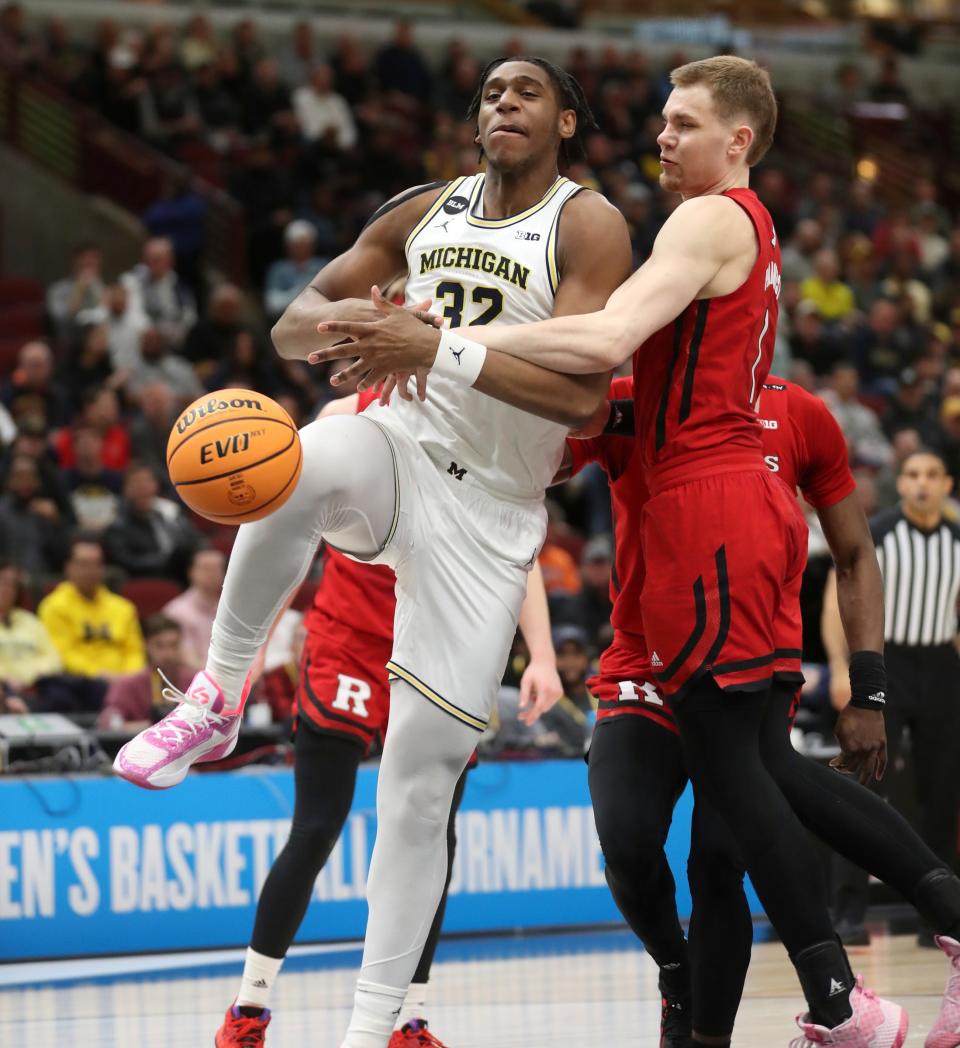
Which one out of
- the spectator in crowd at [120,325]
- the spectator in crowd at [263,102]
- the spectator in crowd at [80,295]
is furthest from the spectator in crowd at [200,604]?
the spectator in crowd at [263,102]

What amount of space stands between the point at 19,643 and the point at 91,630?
1.90ft

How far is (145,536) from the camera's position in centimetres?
1138

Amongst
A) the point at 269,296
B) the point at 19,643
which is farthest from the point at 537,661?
the point at 269,296

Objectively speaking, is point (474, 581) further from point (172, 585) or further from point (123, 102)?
point (123, 102)

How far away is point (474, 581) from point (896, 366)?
1329cm

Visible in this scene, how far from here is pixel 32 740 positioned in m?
8.41

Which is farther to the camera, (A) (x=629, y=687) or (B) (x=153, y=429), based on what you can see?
(B) (x=153, y=429)

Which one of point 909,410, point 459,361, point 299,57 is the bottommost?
point 459,361

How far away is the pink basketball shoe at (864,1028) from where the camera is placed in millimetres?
4469

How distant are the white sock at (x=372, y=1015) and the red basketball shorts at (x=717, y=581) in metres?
1.02

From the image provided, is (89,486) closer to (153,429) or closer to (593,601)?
(153,429)

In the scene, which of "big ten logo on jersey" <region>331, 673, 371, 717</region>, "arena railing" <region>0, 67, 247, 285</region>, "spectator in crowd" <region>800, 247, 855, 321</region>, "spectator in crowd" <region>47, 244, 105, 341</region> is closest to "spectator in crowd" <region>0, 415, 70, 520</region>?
"spectator in crowd" <region>47, 244, 105, 341</region>

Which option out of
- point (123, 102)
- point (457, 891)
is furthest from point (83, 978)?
point (123, 102)

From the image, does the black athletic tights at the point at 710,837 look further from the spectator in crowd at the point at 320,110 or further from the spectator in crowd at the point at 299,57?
the spectator in crowd at the point at 299,57
